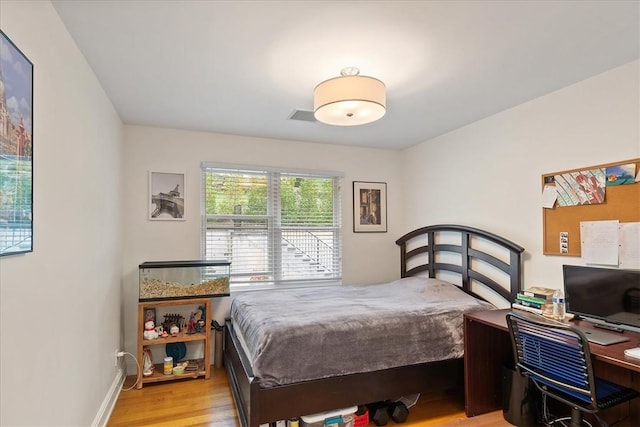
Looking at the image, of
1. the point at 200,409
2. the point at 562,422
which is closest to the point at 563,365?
the point at 562,422

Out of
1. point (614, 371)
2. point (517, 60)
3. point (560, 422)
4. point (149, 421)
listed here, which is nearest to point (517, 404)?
point (560, 422)

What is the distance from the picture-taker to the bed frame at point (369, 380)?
2.16m

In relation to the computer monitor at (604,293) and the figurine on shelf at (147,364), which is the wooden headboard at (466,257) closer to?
the computer monitor at (604,293)

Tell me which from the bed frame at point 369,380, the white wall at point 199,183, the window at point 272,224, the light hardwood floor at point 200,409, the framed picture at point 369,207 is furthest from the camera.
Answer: the framed picture at point 369,207

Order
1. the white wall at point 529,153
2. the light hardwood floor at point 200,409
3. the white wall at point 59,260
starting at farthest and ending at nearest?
1. the light hardwood floor at point 200,409
2. the white wall at point 529,153
3. the white wall at point 59,260

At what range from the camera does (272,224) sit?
4090mm

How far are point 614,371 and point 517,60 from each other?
2.15m

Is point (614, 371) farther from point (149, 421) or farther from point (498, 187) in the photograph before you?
point (149, 421)

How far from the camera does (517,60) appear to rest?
222 centimetres

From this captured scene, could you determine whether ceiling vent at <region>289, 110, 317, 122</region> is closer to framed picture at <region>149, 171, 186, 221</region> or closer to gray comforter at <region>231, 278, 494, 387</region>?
framed picture at <region>149, 171, 186, 221</region>

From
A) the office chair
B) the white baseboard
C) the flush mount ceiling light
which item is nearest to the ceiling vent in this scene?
the flush mount ceiling light

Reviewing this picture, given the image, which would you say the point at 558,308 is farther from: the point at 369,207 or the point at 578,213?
the point at 369,207

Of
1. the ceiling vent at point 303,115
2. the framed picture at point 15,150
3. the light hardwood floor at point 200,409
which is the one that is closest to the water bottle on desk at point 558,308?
the light hardwood floor at point 200,409

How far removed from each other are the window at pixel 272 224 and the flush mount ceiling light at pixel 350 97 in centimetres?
184
